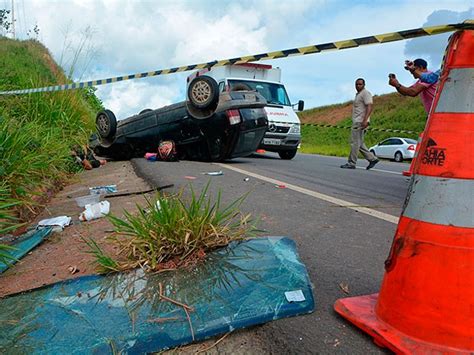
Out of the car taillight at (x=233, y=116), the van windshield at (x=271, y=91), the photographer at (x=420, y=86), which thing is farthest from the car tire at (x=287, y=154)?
the photographer at (x=420, y=86)

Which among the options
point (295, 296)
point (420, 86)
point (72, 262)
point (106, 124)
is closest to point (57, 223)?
point (72, 262)

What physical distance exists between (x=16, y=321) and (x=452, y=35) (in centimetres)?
238

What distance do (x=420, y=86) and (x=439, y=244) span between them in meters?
4.46

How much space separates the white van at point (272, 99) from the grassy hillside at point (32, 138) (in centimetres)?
457

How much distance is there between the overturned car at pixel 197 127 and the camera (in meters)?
8.23

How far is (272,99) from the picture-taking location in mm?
12625

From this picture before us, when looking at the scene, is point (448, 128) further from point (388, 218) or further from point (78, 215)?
point (78, 215)

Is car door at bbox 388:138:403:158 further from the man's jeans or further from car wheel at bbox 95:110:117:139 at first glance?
car wheel at bbox 95:110:117:139

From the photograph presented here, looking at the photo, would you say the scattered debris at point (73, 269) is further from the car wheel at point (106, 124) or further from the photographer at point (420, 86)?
the car wheel at point (106, 124)

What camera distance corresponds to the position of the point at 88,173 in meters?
7.71

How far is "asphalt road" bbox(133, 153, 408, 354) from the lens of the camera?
5.84ft

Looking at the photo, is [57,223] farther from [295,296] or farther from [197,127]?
[197,127]

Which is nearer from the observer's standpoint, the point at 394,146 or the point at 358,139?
the point at 358,139

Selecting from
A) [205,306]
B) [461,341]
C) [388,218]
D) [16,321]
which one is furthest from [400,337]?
[388,218]
